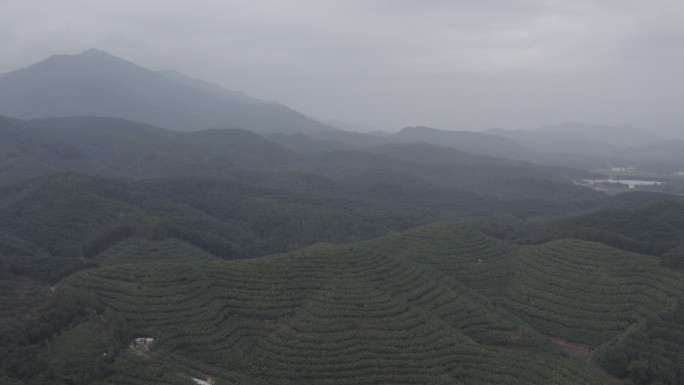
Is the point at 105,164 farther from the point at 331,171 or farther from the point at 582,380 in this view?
the point at 582,380

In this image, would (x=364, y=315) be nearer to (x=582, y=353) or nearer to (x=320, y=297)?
(x=320, y=297)

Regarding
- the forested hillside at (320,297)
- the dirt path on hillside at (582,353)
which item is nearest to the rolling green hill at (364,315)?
the forested hillside at (320,297)

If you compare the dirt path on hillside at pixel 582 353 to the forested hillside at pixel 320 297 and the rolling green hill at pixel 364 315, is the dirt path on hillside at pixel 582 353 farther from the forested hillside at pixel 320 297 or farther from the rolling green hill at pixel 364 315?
the rolling green hill at pixel 364 315

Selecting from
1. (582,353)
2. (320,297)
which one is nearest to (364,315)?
(320,297)

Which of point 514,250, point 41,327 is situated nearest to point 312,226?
point 514,250

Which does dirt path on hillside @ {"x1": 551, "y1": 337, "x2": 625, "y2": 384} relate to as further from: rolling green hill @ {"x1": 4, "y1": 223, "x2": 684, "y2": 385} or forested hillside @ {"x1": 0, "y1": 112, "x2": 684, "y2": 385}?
rolling green hill @ {"x1": 4, "y1": 223, "x2": 684, "y2": 385}

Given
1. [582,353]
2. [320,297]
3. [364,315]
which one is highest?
[320,297]

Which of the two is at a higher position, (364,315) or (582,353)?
(364,315)

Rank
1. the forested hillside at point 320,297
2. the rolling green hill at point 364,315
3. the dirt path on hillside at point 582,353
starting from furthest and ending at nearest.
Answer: the dirt path on hillside at point 582,353, the forested hillside at point 320,297, the rolling green hill at point 364,315

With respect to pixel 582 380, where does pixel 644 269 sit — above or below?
above
